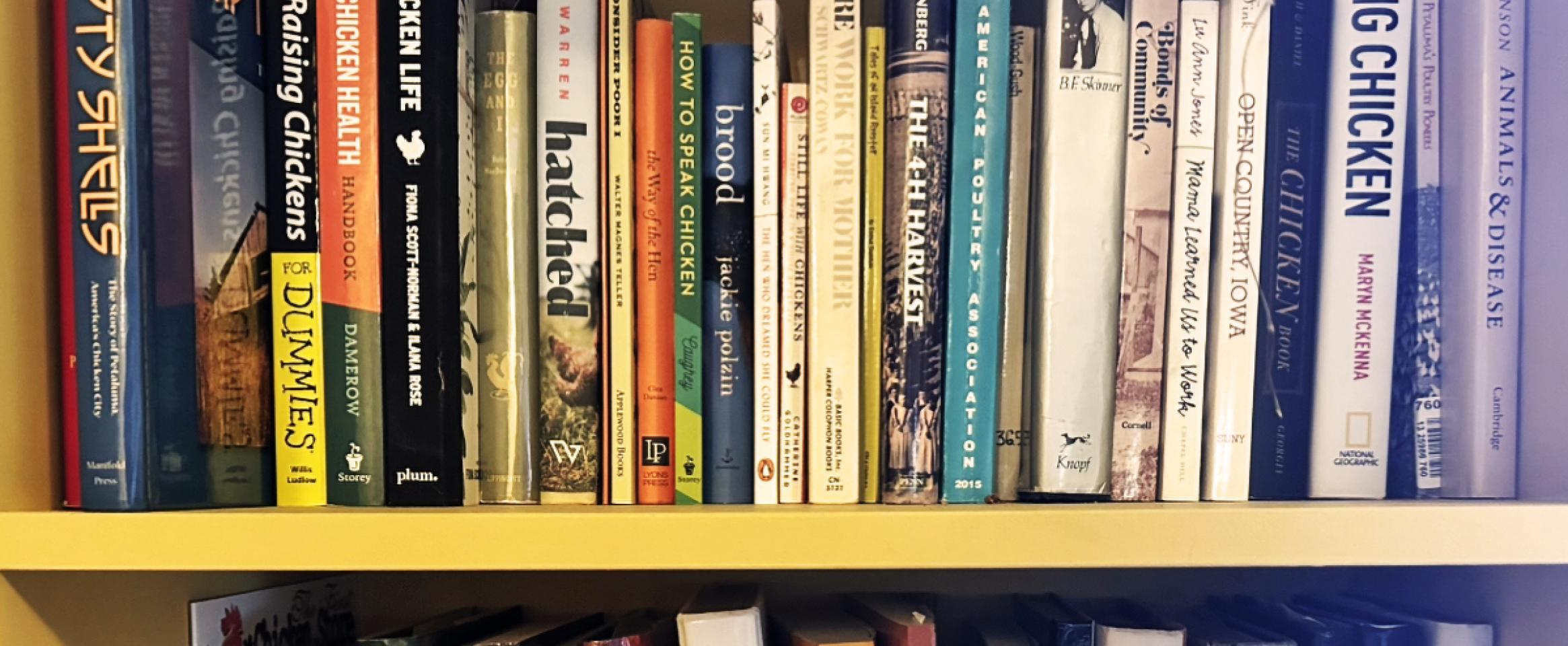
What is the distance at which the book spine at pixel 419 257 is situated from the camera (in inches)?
20.0

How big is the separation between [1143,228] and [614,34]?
1.00ft

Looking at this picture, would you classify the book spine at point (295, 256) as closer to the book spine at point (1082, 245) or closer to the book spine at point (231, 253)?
the book spine at point (231, 253)

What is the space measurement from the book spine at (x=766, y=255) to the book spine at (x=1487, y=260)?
0.37m

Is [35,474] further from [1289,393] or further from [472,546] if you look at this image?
[1289,393]

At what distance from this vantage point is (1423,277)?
523mm

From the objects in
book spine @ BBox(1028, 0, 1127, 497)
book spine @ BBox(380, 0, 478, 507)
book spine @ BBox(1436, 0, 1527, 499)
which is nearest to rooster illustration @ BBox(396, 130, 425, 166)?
book spine @ BBox(380, 0, 478, 507)

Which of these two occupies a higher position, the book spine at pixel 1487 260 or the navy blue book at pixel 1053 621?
the book spine at pixel 1487 260

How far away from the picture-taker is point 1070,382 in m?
0.52

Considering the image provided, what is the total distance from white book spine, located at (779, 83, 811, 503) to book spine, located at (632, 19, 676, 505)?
6 cm

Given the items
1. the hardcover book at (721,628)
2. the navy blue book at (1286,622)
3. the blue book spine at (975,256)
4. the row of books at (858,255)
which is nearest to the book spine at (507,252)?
the row of books at (858,255)

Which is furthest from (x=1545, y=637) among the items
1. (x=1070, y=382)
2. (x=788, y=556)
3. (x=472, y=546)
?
(x=472, y=546)

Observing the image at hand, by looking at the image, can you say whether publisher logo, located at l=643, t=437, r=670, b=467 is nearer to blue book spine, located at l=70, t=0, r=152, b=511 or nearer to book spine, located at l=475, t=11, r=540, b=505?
book spine, located at l=475, t=11, r=540, b=505

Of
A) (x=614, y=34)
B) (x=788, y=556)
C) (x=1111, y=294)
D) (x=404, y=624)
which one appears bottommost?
(x=404, y=624)

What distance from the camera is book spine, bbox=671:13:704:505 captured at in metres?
0.53
